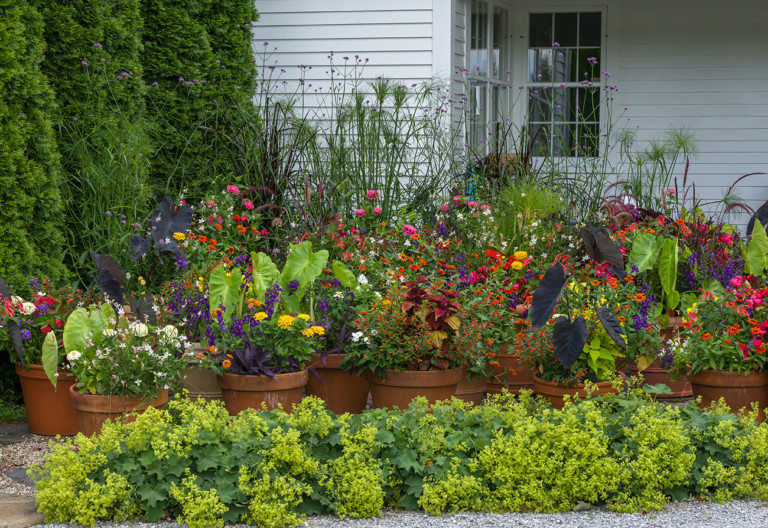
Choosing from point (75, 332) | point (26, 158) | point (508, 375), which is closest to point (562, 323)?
point (508, 375)

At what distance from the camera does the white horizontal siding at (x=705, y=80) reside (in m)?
8.30

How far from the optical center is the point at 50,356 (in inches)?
132

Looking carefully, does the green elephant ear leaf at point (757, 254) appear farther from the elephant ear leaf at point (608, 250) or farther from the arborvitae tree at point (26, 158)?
the arborvitae tree at point (26, 158)

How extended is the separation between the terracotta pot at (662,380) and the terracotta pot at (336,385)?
53.3 inches

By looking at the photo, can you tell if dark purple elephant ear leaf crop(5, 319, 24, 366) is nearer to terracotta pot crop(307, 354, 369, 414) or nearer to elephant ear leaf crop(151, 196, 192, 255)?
elephant ear leaf crop(151, 196, 192, 255)

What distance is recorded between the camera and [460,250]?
4547 mm

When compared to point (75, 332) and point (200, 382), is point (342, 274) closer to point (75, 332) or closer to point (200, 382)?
point (200, 382)

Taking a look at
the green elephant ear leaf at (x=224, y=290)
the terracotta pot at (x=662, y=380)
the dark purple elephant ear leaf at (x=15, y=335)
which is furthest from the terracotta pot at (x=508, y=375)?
the dark purple elephant ear leaf at (x=15, y=335)

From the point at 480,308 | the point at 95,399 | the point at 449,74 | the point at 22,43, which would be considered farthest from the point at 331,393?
the point at 449,74

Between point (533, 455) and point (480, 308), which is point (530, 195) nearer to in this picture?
point (480, 308)

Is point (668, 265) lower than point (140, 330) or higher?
higher

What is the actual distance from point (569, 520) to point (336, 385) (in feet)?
4.65

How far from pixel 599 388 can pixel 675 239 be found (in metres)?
1.00

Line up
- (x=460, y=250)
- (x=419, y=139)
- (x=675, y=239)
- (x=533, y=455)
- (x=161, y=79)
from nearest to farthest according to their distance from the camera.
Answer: (x=533, y=455)
(x=675, y=239)
(x=460, y=250)
(x=161, y=79)
(x=419, y=139)
